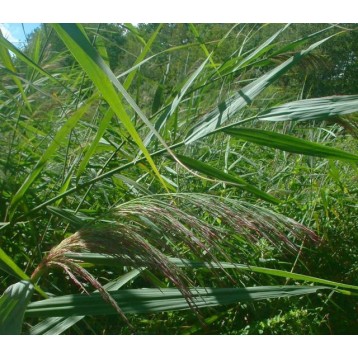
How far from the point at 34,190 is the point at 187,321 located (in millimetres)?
681

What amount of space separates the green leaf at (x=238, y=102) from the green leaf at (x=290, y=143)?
0.33ft

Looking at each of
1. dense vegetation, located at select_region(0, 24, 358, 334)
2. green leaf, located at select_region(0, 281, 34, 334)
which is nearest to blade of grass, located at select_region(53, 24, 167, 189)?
dense vegetation, located at select_region(0, 24, 358, 334)

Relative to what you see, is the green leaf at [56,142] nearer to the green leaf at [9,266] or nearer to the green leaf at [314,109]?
the green leaf at [9,266]

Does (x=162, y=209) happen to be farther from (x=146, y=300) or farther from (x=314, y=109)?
(x=314, y=109)

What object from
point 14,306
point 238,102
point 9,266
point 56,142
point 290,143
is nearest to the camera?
point 14,306

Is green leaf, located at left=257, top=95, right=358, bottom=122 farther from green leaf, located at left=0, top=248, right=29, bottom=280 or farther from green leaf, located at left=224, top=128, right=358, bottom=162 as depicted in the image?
green leaf, located at left=0, top=248, right=29, bottom=280

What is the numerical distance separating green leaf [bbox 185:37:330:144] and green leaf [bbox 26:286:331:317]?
0.57m

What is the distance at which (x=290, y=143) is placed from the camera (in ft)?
6.49

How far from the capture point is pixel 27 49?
288cm

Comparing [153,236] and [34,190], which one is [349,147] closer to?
[34,190]

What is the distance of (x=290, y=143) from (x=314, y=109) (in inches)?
5.9

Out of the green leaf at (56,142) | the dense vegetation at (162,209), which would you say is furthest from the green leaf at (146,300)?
the green leaf at (56,142)

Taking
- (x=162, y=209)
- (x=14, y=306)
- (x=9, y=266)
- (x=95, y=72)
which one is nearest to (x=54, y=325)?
(x=9, y=266)

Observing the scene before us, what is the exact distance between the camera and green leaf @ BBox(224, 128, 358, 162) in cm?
194
